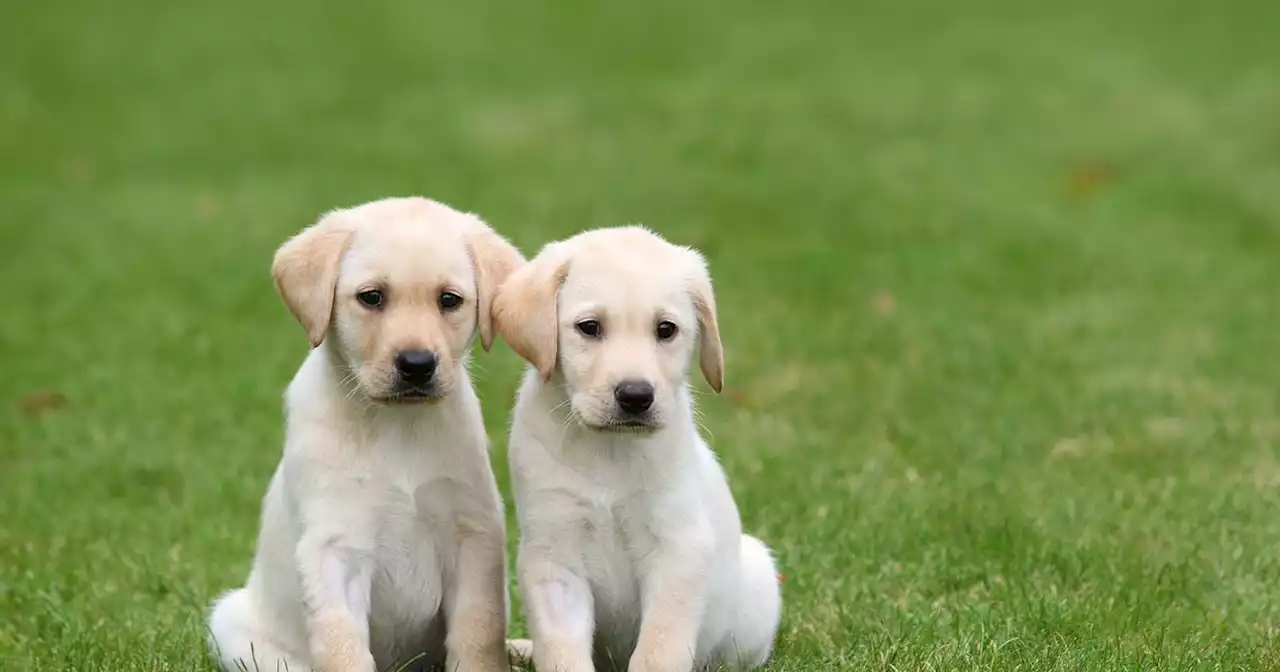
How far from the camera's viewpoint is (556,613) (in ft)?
16.6

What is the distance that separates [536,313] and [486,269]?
265mm

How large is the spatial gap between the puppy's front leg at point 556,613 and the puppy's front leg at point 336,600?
457 mm

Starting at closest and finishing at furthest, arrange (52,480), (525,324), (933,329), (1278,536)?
(525,324) → (1278,536) → (52,480) → (933,329)

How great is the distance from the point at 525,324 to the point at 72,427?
188 inches

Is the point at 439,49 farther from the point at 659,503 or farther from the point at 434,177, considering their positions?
the point at 659,503

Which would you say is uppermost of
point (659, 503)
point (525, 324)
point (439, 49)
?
point (525, 324)

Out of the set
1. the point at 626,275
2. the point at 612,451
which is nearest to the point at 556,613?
the point at 612,451

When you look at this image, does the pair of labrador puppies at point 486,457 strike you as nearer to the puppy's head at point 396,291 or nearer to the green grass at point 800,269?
the puppy's head at point 396,291

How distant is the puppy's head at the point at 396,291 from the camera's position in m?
5.09

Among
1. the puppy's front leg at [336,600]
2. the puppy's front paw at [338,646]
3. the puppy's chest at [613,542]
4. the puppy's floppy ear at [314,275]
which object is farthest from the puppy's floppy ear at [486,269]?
the puppy's front paw at [338,646]

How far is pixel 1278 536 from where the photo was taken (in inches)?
282

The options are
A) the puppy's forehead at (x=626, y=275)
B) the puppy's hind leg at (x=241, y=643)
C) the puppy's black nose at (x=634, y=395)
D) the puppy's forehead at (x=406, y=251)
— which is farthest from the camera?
the puppy's hind leg at (x=241, y=643)

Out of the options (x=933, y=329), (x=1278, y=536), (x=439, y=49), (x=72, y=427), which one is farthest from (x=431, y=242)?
(x=439, y=49)

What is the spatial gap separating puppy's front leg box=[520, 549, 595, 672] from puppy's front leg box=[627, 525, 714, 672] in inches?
6.0
